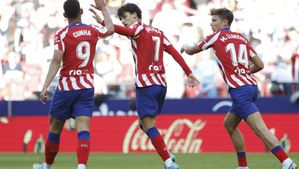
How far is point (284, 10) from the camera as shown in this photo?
2000 cm

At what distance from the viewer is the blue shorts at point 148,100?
11875 mm

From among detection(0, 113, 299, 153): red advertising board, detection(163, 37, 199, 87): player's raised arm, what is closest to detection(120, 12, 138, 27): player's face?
detection(163, 37, 199, 87): player's raised arm

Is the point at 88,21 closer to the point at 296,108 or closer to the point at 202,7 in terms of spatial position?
the point at 202,7

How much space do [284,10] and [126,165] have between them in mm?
6796

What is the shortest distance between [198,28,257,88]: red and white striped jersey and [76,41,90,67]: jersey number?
169 centimetres

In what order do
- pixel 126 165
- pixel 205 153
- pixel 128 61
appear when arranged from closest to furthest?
pixel 126 165 → pixel 205 153 → pixel 128 61

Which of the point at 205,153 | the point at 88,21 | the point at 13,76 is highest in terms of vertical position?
the point at 88,21

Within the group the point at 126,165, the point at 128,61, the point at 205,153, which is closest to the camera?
the point at 126,165

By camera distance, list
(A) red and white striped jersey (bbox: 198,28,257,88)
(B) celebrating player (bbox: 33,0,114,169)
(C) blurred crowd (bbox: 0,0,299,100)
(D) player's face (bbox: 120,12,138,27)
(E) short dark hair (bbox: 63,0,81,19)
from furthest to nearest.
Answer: (C) blurred crowd (bbox: 0,0,299,100)
(D) player's face (bbox: 120,12,138,27)
(A) red and white striped jersey (bbox: 198,28,257,88)
(B) celebrating player (bbox: 33,0,114,169)
(E) short dark hair (bbox: 63,0,81,19)

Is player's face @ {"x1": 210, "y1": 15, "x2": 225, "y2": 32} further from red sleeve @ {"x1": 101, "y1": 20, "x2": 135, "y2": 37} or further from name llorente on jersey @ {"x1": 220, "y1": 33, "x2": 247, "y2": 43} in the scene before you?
red sleeve @ {"x1": 101, "y1": 20, "x2": 135, "y2": 37}

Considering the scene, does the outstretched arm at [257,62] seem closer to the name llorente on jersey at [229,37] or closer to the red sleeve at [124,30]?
the name llorente on jersey at [229,37]

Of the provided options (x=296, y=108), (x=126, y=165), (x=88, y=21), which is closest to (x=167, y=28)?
(x=88, y=21)

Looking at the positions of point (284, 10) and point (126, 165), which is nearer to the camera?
point (126, 165)

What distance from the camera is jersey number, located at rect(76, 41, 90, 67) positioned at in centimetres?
1097
